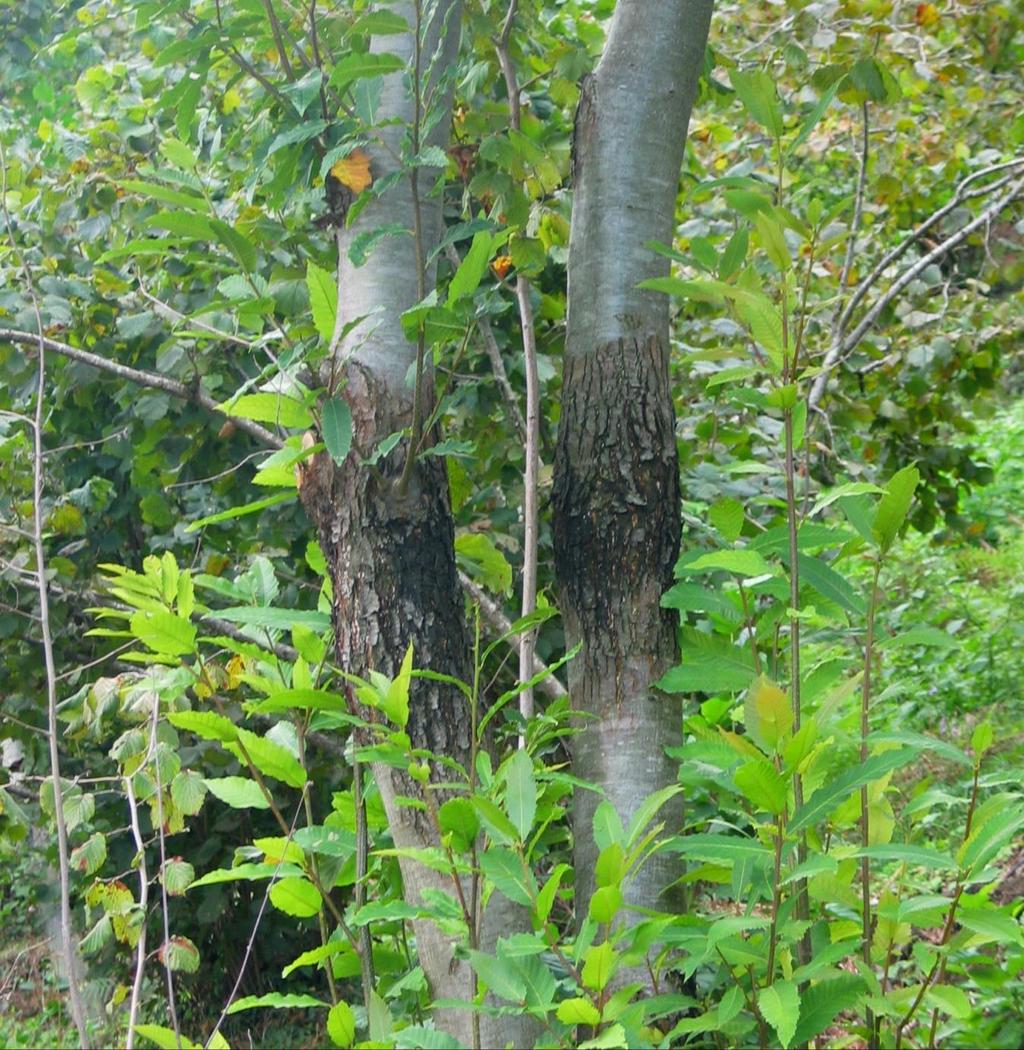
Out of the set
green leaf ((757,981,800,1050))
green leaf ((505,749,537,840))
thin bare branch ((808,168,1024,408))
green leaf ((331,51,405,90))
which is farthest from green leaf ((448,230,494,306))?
thin bare branch ((808,168,1024,408))

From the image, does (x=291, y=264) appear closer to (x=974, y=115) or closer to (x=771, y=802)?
(x=771, y=802)

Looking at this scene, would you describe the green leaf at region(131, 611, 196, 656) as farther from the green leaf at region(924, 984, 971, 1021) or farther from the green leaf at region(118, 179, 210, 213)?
the green leaf at region(924, 984, 971, 1021)

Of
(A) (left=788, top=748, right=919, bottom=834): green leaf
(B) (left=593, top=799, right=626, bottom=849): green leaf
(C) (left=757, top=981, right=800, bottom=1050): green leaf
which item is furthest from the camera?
(B) (left=593, top=799, right=626, bottom=849): green leaf

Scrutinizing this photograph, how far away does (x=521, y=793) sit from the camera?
1473mm

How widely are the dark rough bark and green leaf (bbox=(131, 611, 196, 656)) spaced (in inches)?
23.7

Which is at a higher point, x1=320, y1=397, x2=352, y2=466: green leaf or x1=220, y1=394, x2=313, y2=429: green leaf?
x1=220, y1=394, x2=313, y2=429: green leaf

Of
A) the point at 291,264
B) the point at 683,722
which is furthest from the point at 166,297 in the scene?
the point at 683,722

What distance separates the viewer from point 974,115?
211 inches

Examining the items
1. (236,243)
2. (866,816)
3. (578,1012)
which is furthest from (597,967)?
(236,243)

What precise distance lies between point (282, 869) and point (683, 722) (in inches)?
27.4

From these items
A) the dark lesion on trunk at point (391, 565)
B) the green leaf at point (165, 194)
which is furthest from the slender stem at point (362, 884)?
the green leaf at point (165, 194)

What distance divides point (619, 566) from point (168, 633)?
0.70m

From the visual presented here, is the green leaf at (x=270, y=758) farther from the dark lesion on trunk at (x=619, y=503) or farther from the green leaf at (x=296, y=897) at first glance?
the dark lesion on trunk at (x=619, y=503)

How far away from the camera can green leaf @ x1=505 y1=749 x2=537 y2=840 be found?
4.74 ft
